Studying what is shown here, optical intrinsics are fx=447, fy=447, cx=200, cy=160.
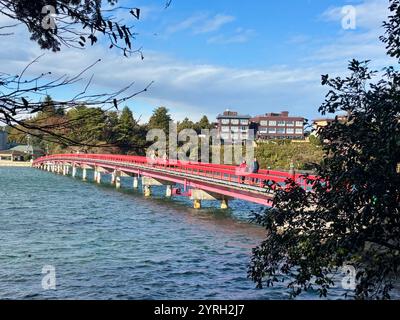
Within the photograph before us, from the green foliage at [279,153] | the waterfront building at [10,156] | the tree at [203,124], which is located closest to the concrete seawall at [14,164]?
the waterfront building at [10,156]

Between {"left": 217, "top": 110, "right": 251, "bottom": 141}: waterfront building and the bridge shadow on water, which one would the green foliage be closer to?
the bridge shadow on water

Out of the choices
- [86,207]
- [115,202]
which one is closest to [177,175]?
[115,202]

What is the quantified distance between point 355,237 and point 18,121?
435cm

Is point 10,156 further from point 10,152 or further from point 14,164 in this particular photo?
point 14,164

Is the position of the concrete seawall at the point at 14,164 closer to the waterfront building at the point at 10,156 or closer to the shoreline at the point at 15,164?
the shoreline at the point at 15,164

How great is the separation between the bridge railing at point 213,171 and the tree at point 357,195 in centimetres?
100

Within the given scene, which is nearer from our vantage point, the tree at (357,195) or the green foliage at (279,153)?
the tree at (357,195)

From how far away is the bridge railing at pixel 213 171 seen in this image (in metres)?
23.4

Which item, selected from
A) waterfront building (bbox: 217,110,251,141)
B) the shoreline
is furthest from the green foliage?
the shoreline

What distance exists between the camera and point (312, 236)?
6660 mm

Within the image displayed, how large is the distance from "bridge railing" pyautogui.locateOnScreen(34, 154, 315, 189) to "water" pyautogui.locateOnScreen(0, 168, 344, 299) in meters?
3.07

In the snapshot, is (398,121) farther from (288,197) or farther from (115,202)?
(115,202)
